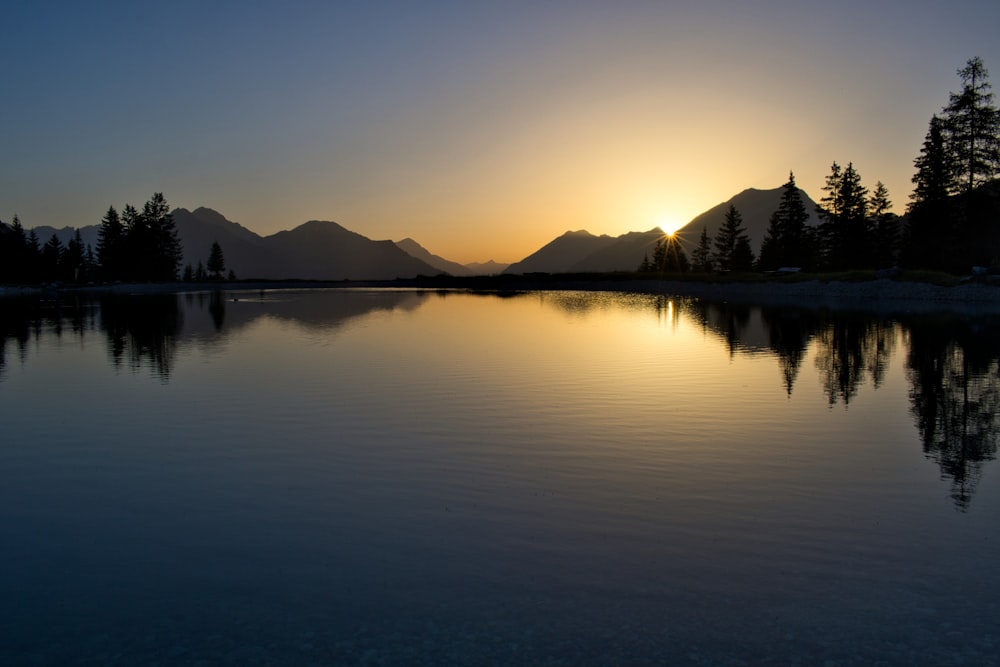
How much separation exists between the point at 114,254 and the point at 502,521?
624ft

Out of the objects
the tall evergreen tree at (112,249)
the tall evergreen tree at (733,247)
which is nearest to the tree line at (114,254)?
the tall evergreen tree at (112,249)

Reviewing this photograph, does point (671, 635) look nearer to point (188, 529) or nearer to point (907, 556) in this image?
point (907, 556)

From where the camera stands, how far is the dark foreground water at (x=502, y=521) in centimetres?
702

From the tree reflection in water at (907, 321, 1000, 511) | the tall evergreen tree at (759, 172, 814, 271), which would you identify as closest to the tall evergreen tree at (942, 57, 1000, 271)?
the tall evergreen tree at (759, 172, 814, 271)

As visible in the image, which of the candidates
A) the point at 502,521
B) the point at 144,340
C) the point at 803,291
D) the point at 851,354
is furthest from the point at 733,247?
the point at 502,521

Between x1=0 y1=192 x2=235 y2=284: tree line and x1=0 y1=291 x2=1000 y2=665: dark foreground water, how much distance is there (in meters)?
154

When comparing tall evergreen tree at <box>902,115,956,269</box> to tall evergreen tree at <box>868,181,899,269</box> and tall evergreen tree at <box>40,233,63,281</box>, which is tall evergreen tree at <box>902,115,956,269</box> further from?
tall evergreen tree at <box>40,233,63,281</box>

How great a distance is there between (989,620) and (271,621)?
816 cm

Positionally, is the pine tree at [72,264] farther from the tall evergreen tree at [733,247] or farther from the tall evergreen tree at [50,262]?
the tall evergreen tree at [733,247]

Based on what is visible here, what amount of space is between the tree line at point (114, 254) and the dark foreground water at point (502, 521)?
15393 centimetres

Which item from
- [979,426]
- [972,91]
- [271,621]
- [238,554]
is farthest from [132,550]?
[972,91]

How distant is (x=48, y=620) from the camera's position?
24.6 ft

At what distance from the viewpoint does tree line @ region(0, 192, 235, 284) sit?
14750cm

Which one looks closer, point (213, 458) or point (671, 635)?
point (671, 635)
